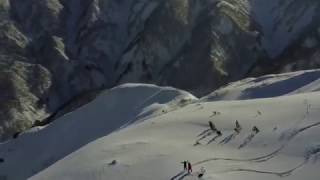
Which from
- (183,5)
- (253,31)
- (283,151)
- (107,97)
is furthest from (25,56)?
(283,151)

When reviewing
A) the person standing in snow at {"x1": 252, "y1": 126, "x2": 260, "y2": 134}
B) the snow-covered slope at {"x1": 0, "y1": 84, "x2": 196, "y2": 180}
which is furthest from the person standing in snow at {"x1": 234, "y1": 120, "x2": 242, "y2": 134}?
the snow-covered slope at {"x1": 0, "y1": 84, "x2": 196, "y2": 180}

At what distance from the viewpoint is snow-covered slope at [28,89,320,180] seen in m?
34.7

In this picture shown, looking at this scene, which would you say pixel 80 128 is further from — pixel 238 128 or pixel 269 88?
pixel 238 128

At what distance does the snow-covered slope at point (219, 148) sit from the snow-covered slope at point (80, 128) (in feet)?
47.0

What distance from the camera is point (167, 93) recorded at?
6359 centimetres

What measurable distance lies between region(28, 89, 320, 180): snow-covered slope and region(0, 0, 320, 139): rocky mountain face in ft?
223

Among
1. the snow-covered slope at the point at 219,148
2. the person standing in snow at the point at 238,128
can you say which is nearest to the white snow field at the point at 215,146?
the snow-covered slope at the point at 219,148

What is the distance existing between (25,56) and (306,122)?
90174 millimetres

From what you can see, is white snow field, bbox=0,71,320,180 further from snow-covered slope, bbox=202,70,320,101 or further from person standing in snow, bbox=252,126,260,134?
snow-covered slope, bbox=202,70,320,101

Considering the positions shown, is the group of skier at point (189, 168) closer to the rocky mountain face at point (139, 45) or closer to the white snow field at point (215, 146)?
the white snow field at point (215, 146)

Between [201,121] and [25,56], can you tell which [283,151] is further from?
[25,56]

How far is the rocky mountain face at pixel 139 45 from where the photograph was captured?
380 feet

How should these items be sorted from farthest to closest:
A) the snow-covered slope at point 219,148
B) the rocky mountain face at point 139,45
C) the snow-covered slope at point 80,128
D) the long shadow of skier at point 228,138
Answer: the rocky mountain face at point 139,45 < the snow-covered slope at point 80,128 < the long shadow of skier at point 228,138 < the snow-covered slope at point 219,148

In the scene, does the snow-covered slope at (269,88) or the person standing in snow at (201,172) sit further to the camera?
the snow-covered slope at (269,88)
